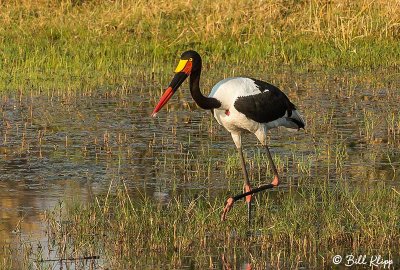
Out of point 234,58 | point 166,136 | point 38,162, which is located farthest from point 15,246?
point 234,58

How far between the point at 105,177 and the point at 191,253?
2229 mm

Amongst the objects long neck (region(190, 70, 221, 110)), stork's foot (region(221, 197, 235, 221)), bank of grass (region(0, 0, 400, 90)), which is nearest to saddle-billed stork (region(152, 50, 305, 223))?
long neck (region(190, 70, 221, 110))

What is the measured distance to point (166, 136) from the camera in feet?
33.0

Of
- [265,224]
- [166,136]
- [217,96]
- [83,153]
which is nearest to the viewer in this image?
[265,224]

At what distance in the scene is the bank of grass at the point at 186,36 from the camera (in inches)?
537

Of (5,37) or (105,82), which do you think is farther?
(5,37)

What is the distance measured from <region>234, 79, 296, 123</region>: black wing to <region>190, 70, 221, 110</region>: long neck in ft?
0.51

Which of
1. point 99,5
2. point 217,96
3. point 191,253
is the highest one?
point 99,5

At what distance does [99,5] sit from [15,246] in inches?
396

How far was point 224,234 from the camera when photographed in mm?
Result: 6832

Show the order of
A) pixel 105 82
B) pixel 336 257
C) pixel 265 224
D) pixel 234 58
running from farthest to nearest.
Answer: pixel 234 58
pixel 105 82
pixel 265 224
pixel 336 257

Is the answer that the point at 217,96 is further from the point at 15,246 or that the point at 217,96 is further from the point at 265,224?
the point at 15,246

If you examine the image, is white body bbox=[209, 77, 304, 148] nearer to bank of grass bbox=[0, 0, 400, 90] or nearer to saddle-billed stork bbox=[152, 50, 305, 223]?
saddle-billed stork bbox=[152, 50, 305, 223]

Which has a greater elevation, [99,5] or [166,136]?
[99,5]
